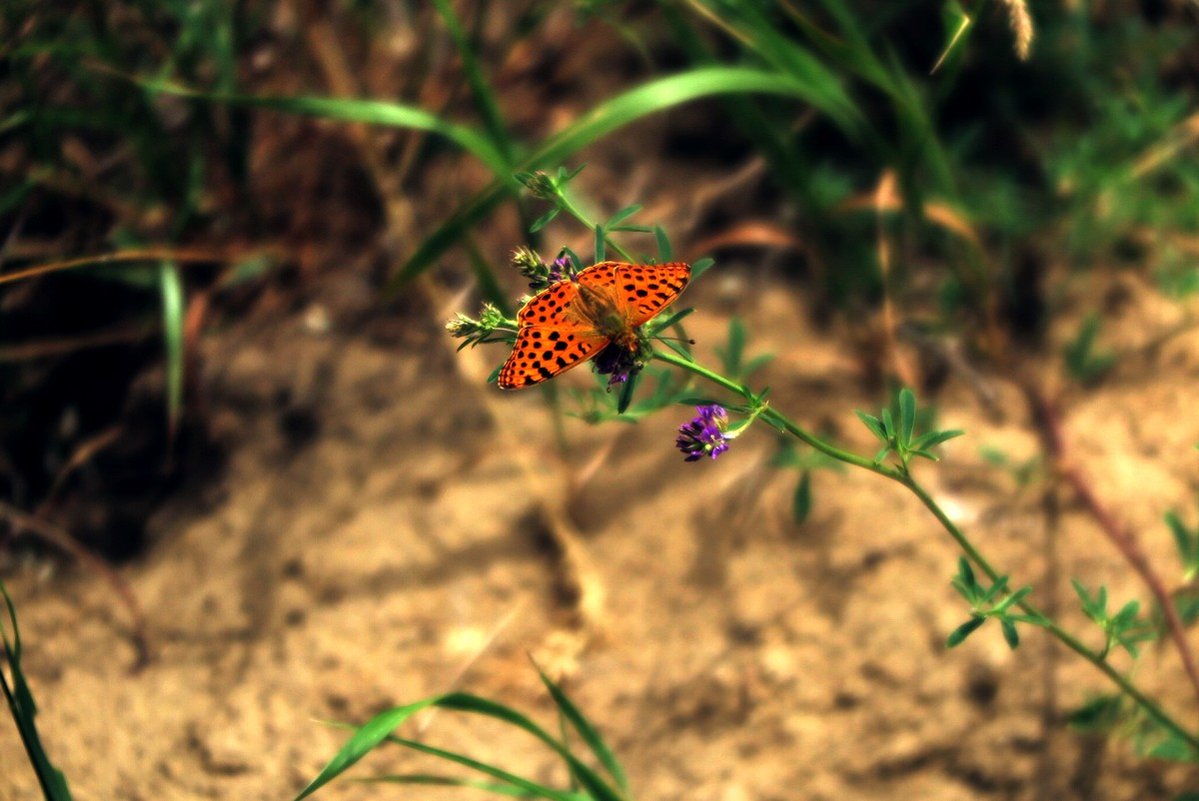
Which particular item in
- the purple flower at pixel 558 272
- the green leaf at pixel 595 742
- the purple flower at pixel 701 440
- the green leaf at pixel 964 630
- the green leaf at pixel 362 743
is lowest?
the green leaf at pixel 964 630

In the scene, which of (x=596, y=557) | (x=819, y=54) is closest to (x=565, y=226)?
(x=819, y=54)

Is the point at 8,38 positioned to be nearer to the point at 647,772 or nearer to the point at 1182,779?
the point at 647,772

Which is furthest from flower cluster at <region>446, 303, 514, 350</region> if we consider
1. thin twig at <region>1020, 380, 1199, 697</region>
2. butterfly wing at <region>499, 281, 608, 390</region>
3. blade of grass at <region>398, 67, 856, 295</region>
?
thin twig at <region>1020, 380, 1199, 697</region>

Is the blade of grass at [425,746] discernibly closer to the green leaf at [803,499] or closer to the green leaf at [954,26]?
the green leaf at [803,499]

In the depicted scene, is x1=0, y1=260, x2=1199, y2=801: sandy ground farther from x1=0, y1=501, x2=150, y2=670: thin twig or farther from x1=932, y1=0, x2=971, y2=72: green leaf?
x1=932, y1=0, x2=971, y2=72: green leaf

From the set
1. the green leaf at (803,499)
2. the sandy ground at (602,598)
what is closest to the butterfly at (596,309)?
the green leaf at (803,499)

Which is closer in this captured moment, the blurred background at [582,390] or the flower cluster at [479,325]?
the flower cluster at [479,325]
